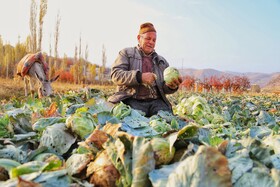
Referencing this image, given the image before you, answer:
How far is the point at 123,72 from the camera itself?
5.20 metres

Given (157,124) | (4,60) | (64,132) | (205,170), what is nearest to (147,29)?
(157,124)

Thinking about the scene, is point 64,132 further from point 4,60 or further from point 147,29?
point 4,60

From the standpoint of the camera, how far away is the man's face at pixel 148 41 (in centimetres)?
549

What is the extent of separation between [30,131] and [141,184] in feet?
3.78

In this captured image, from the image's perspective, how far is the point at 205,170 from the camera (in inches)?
39.7

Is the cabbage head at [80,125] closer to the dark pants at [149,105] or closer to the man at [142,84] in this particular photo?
the man at [142,84]

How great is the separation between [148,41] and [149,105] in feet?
3.73

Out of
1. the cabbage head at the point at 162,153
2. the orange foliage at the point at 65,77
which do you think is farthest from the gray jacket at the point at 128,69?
the orange foliage at the point at 65,77

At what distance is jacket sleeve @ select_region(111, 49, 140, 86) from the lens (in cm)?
501

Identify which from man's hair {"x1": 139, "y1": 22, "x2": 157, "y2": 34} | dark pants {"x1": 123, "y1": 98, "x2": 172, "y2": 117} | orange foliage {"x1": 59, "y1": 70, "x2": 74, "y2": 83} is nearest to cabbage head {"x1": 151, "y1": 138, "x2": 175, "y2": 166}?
dark pants {"x1": 123, "y1": 98, "x2": 172, "y2": 117}

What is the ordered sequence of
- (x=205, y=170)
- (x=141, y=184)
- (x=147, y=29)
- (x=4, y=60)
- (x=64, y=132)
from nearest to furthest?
1. (x=205, y=170)
2. (x=141, y=184)
3. (x=64, y=132)
4. (x=147, y=29)
5. (x=4, y=60)

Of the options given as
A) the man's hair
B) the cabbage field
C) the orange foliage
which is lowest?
the orange foliage

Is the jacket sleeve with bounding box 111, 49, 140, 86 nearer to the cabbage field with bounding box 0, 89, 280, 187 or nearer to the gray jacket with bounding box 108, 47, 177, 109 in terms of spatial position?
the gray jacket with bounding box 108, 47, 177, 109

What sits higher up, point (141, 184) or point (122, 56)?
point (122, 56)
